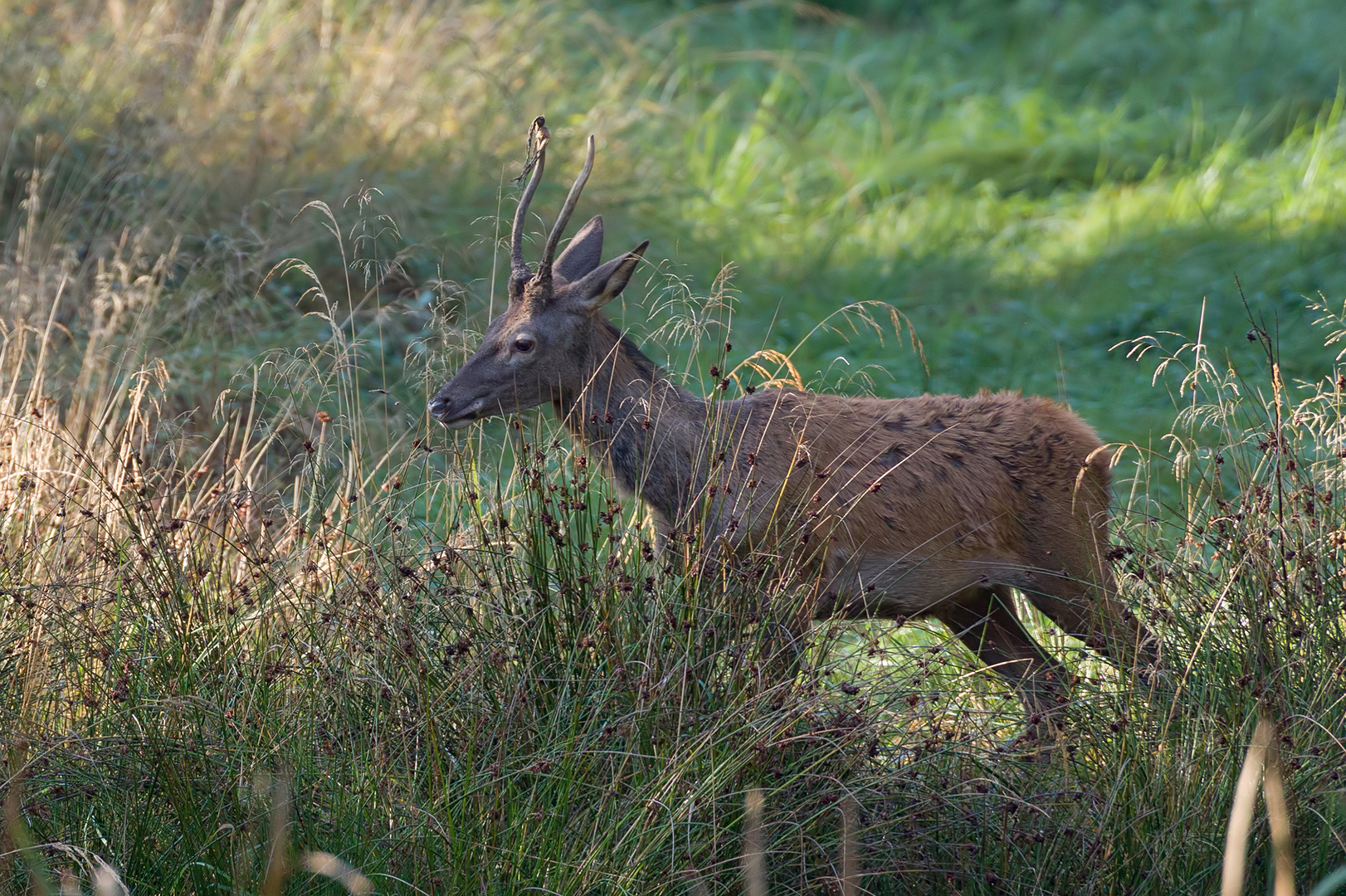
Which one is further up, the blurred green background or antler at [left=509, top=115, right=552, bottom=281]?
antler at [left=509, top=115, right=552, bottom=281]

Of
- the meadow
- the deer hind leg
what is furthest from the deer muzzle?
the deer hind leg

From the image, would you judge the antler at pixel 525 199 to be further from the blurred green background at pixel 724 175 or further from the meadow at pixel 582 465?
the blurred green background at pixel 724 175

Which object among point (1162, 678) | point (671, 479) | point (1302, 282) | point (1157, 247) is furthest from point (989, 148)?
point (1162, 678)

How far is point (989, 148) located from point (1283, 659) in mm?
9525

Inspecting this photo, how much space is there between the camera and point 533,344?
5.36 m

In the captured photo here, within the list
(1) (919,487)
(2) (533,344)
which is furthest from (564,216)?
(1) (919,487)

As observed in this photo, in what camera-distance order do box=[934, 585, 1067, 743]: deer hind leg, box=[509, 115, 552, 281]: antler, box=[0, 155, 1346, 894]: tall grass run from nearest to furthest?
box=[0, 155, 1346, 894]: tall grass < box=[509, 115, 552, 281]: antler < box=[934, 585, 1067, 743]: deer hind leg

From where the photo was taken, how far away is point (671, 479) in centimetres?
531

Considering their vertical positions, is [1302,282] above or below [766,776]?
below

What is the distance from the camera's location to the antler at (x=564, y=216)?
480 centimetres

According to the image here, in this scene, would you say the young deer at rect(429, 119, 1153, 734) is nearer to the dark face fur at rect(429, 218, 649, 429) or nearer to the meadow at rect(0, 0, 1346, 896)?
the dark face fur at rect(429, 218, 649, 429)

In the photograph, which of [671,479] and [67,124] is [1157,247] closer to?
[671,479]

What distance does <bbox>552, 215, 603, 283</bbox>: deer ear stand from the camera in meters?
5.74

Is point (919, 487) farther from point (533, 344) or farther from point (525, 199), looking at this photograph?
point (525, 199)
